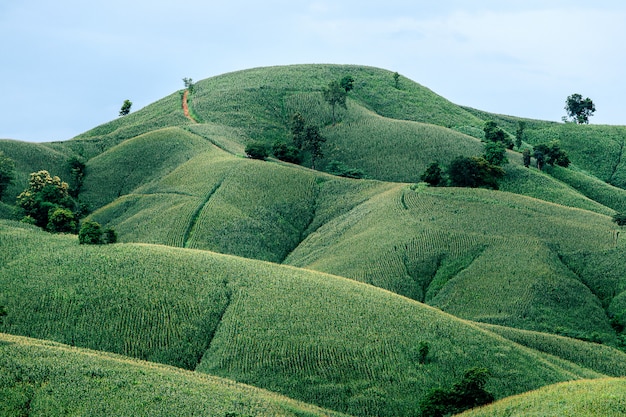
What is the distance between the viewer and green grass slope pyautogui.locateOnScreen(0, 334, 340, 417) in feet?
182

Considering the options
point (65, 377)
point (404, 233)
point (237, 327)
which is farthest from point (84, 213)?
point (65, 377)

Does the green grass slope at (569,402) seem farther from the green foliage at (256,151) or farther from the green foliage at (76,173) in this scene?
the green foliage at (76,173)

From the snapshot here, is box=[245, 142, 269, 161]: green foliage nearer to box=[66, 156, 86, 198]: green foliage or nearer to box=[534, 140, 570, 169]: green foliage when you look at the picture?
box=[66, 156, 86, 198]: green foliage

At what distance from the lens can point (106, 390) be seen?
57.5m

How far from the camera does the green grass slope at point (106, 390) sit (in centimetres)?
5534

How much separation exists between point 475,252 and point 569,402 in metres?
50.0

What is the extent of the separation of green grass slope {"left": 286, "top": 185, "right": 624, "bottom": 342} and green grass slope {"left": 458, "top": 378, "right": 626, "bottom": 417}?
3033cm

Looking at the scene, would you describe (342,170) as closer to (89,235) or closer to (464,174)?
(464,174)

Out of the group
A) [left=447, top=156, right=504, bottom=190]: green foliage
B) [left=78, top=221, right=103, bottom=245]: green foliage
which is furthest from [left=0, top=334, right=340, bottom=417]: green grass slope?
[left=447, top=156, right=504, bottom=190]: green foliage

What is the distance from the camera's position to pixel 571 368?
80.6 m

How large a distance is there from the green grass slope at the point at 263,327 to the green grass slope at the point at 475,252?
13.0 metres

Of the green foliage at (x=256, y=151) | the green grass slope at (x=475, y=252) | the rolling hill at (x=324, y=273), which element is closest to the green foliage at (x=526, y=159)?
the rolling hill at (x=324, y=273)

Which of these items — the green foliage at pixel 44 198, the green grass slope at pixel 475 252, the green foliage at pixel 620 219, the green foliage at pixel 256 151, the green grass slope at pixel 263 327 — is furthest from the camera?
the green foliage at pixel 256 151

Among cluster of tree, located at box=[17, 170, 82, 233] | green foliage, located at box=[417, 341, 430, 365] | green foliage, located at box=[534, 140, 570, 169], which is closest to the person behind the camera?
green foliage, located at box=[417, 341, 430, 365]
